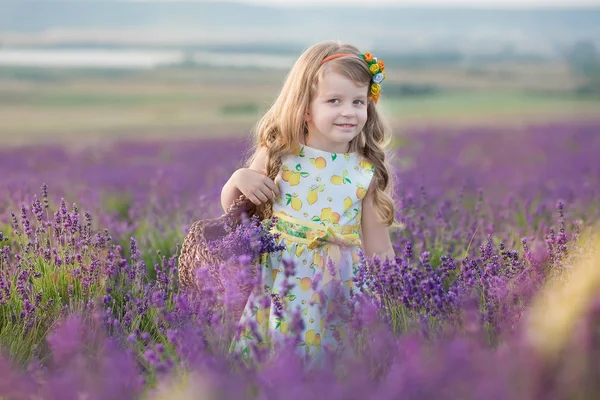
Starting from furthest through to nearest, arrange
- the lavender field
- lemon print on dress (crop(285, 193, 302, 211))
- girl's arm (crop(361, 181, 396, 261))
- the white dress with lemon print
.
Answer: girl's arm (crop(361, 181, 396, 261)) → lemon print on dress (crop(285, 193, 302, 211)) → the white dress with lemon print → the lavender field

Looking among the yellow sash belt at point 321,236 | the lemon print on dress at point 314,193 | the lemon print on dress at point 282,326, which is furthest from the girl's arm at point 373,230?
the lemon print on dress at point 282,326

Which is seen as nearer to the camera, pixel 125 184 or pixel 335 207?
pixel 335 207

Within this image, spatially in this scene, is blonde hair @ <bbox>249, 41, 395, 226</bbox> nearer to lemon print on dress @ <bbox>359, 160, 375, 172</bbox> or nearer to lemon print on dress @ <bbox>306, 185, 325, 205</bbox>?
lemon print on dress @ <bbox>359, 160, 375, 172</bbox>

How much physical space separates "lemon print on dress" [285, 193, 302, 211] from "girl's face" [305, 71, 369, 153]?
299mm

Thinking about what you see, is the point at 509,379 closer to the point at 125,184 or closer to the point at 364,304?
the point at 364,304

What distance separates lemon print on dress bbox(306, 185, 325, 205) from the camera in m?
3.51

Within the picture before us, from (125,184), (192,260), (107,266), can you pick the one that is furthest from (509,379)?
(125,184)

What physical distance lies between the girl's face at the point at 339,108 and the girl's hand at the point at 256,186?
1.07 feet

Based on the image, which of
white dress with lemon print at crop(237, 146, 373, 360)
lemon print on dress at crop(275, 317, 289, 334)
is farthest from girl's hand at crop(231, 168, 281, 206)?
lemon print on dress at crop(275, 317, 289, 334)

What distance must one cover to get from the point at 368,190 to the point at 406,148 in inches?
411

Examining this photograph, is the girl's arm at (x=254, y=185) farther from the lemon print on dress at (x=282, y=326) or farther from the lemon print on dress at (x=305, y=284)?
the lemon print on dress at (x=282, y=326)

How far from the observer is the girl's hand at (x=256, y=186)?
135 inches

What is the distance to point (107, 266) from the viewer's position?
11.4 ft

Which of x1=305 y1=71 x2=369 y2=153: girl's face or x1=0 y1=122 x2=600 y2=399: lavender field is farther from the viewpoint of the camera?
x1=305 y1=71 x2=369 y2=153: girl's face
